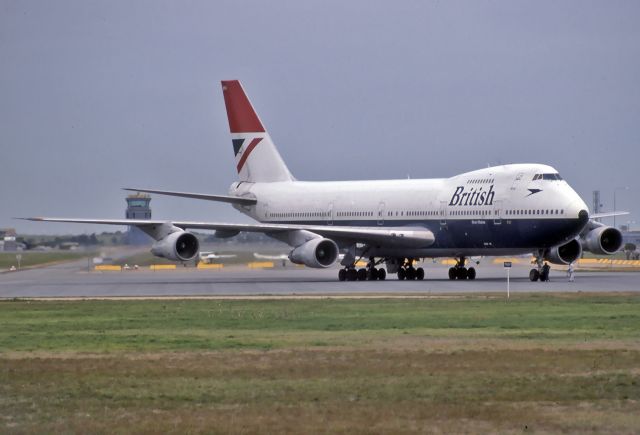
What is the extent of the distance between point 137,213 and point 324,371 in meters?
68.3

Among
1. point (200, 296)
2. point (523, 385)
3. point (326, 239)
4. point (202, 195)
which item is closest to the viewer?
point (523, 385)

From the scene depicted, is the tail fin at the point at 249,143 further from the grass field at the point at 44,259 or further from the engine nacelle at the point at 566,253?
the grass field at the point at 44,259

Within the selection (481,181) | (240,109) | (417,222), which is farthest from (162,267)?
(481,181)

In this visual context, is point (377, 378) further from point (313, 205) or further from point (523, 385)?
point (313, 205)

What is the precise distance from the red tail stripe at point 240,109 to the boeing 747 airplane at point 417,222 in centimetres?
392

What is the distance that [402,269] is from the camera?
6003cm

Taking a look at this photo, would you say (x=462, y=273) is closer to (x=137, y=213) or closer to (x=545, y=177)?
(x=545, y=177)

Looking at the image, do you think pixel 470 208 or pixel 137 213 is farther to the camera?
pixel 137 213

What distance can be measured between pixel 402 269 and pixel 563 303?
2279cm

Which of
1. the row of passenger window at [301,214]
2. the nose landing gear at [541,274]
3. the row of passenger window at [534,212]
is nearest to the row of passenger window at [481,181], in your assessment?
the row of passenger window at [534,212]

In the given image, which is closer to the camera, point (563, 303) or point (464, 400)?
point (464, 400)

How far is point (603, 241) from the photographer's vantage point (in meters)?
58.7

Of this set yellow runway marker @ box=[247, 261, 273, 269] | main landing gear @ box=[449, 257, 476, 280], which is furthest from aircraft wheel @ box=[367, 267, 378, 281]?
yellow runway marker @ box=[247, 261, 273, 269]

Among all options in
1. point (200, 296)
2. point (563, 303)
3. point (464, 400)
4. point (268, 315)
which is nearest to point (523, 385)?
point (464, 400)
